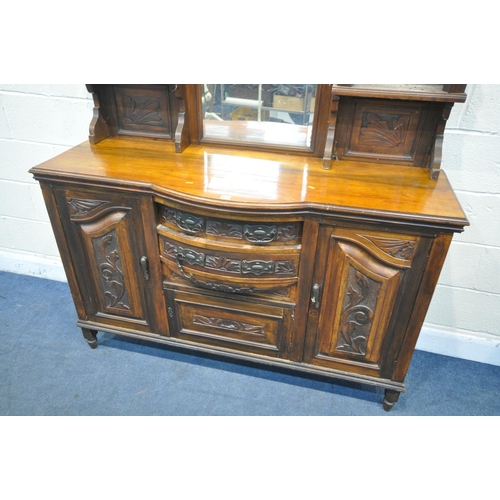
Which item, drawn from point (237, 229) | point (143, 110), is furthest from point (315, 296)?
point (143, 110)

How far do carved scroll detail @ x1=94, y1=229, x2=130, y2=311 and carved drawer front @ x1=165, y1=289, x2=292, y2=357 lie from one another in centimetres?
21

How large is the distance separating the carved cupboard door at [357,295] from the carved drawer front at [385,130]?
40 cm

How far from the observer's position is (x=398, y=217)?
1090 mm

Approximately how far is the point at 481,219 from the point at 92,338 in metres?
1.79

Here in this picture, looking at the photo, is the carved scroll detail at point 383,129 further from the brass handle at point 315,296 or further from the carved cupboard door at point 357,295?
the brass handle at point 315,296

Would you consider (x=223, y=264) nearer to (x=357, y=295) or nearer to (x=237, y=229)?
(x=237, y=229)

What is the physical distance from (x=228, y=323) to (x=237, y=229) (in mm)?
447

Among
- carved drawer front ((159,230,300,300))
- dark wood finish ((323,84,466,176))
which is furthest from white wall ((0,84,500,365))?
carved drawer front ((159,230,300,300))

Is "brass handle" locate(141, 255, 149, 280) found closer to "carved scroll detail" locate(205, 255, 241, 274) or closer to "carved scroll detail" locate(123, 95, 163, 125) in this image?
"carved scroll detail" locate(205, 255, 241, 274)

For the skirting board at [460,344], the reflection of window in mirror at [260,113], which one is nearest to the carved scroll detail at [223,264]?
the reflection of window in mirror at [260,113]

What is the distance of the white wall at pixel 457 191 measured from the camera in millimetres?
1389

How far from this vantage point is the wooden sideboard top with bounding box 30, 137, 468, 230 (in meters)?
1.13
